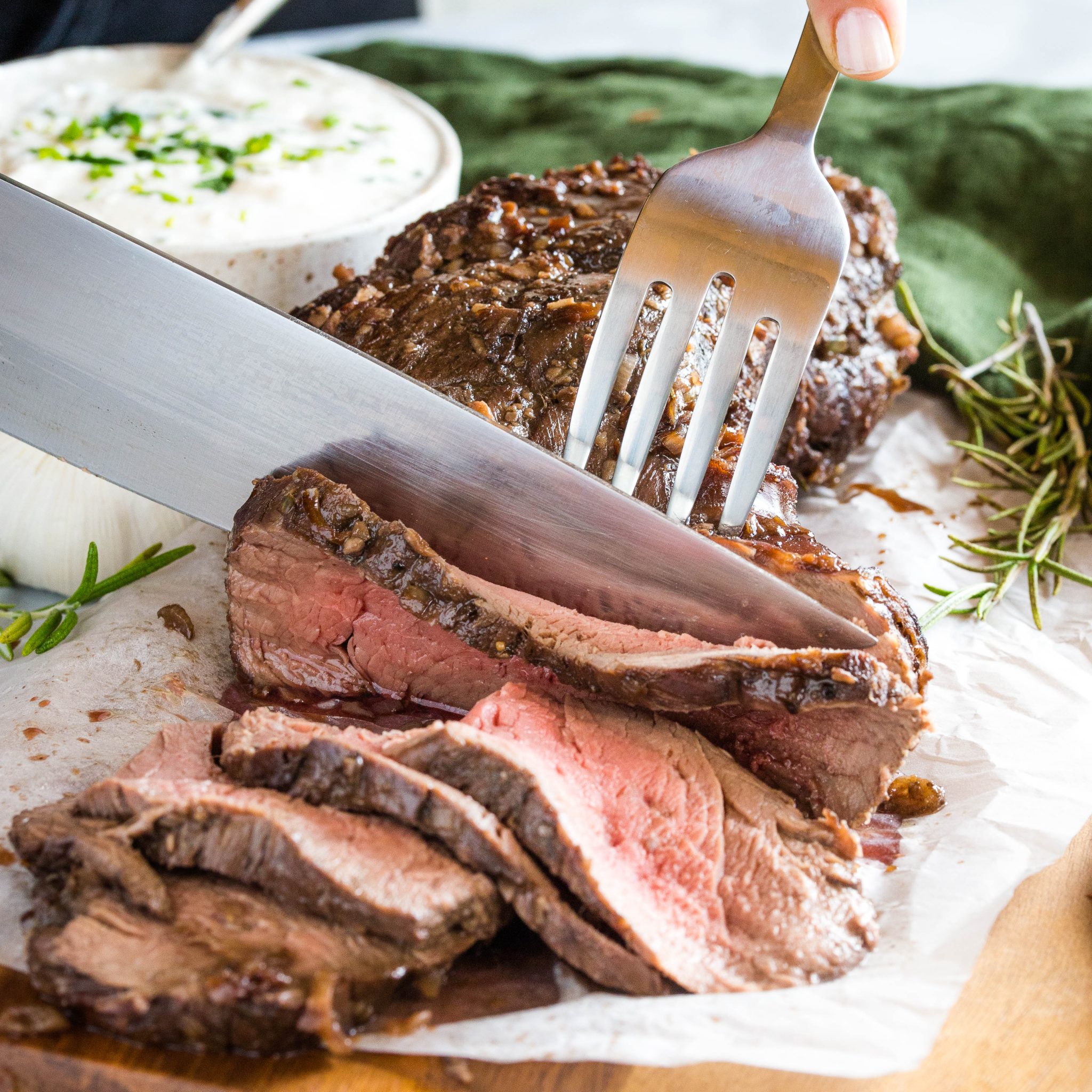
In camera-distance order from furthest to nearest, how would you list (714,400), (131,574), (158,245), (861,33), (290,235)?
(290,235)
(158,245)
(131,574)
(714,400)
(861,33)

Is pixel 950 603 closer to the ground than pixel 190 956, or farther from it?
farther from it

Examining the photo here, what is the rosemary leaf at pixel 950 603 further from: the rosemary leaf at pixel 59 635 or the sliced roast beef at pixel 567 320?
the rosemary leaf at pixel 59 635

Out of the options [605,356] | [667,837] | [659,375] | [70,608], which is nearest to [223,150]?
[70,608]

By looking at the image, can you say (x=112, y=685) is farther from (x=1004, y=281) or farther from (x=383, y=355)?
(x=1004, y=281)

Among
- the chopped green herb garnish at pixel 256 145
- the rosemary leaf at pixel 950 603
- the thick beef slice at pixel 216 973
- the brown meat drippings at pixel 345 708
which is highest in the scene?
the chopped green herb garnish at pixel 256 145

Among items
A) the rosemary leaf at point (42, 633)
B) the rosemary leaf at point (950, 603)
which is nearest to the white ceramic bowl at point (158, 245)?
the rosemary leaf at point (42, 633)

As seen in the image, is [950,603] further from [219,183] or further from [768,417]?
[219,183]
